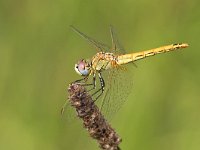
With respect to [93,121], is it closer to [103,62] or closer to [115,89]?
[115,89]

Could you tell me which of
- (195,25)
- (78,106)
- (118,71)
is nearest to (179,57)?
(195,25)

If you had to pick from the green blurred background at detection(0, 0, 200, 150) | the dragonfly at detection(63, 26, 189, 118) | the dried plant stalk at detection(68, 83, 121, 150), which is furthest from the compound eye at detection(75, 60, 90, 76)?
the dried plant stalk at detection(68, 83, 121, 150)

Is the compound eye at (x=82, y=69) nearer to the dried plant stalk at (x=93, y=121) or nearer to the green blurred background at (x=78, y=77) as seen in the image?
the green blurred background at (x=78, y=77)

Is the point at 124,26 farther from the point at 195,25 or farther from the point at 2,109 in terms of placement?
the point at 2,109

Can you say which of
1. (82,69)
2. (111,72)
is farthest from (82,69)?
(111,72)

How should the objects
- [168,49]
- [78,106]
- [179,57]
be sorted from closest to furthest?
[78,106] → [168,49] → [179,57]

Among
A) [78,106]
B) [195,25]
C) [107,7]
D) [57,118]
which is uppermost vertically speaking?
[107,7]

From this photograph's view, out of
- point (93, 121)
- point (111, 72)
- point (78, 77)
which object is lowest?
point (93, 121)

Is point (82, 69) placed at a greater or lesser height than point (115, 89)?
greater

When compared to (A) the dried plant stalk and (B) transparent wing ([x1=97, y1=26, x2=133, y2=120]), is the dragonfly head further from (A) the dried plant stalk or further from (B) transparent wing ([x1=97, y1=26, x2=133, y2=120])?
(A) the dried plant stalk
